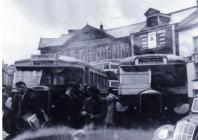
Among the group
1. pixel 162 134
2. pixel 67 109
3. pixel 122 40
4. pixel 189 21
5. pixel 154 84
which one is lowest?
pixel 162 134

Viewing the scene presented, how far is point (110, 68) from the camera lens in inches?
150

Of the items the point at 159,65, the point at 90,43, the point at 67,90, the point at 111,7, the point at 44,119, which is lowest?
the point at 44,119

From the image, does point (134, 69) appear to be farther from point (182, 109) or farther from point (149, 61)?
point (182, 109)

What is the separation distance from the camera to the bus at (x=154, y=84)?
359cm

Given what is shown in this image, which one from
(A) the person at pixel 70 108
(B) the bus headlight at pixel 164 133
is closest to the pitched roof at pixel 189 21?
(B) the bus headlight at pixel 164 133

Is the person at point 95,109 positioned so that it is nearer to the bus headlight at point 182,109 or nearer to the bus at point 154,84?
the bus at point 154,84

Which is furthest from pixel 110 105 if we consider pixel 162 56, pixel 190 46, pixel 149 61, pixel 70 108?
pixel 190 46

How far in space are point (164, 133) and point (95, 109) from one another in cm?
96

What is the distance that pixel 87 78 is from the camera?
398cm

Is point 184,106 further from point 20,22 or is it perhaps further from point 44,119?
point 20,22

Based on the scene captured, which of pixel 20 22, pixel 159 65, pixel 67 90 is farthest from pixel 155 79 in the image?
pixel 20 22

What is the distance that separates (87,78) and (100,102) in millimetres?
354

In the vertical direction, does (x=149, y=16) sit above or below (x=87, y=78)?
above

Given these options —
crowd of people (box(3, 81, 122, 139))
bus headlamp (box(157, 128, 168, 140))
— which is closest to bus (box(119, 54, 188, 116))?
crowd of people (box(3, 81, 122, 139))
